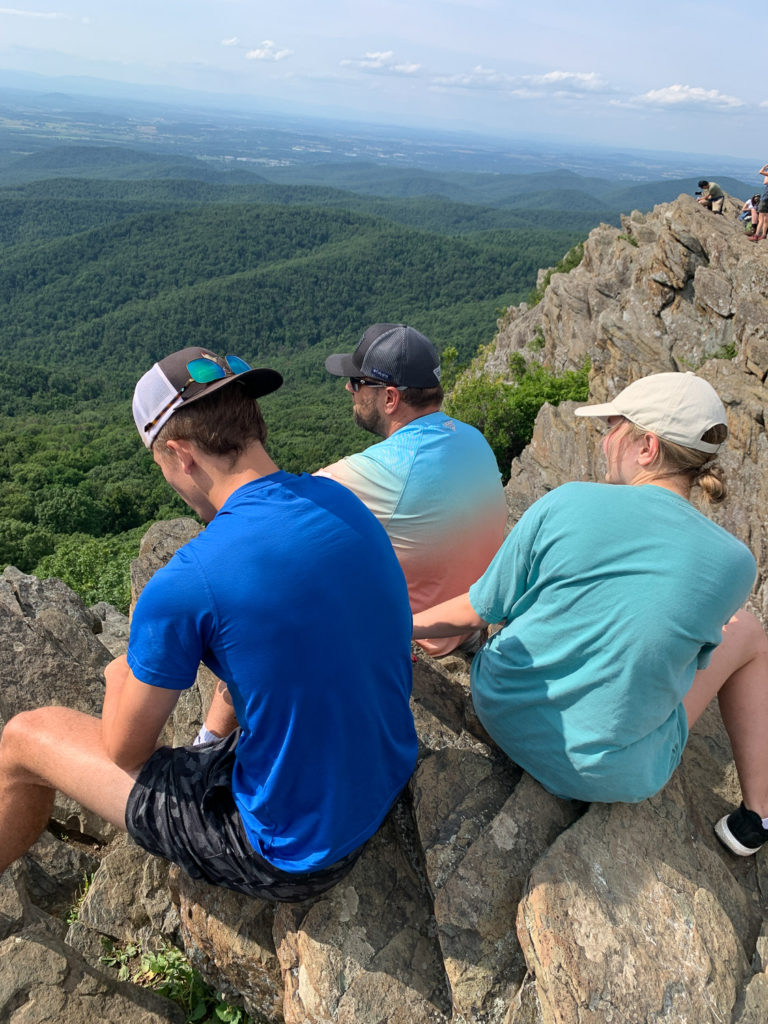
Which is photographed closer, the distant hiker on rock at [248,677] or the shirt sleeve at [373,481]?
the distant hiker on rock at [248,677]

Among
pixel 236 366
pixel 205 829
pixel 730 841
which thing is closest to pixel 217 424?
pixel 236 366

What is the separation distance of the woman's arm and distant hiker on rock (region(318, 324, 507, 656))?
0.58m

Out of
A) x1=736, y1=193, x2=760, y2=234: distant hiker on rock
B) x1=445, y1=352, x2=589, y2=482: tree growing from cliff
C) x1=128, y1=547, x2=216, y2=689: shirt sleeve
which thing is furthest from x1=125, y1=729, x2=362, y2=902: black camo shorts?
x1=445, y1=352, x2=589, y2=482: tree growing from cliff

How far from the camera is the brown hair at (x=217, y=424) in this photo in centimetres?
283

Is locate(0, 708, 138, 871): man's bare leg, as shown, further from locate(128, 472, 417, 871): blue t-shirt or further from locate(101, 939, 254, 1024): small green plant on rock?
locate(101, 939, 254, 1024): small green plant on rock

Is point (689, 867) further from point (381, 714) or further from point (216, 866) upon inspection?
point (216, 866)

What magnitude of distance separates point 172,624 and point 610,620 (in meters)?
1.75

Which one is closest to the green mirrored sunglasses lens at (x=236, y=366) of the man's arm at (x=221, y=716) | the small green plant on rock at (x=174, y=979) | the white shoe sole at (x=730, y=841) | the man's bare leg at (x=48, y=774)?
the man's arm at (x=221, y=716)

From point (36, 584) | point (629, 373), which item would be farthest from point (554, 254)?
point (36, 584)

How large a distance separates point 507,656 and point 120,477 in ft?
179

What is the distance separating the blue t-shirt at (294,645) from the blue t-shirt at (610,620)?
641 millimetres

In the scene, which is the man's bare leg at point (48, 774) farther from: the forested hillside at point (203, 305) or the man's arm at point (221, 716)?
the forested hillside at point (203, 305)

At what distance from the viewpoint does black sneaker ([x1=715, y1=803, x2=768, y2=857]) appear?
11.3 feet

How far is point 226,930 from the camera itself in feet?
11.0
